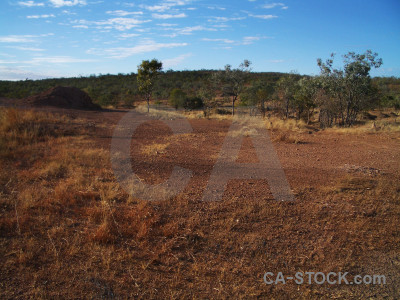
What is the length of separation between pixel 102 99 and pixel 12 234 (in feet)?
102

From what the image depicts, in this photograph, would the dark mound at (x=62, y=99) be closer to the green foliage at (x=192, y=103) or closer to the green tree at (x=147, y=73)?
the green tree at (x=147, y=73)

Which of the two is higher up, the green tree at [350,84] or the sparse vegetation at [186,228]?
the green tree at [350,84]

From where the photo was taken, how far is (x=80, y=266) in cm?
308

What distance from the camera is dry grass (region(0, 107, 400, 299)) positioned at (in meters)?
2.85

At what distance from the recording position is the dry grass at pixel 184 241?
2.85 meters

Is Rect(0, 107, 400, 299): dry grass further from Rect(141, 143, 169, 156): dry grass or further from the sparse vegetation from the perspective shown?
Rect(141, 143, 169, 156): dry grass

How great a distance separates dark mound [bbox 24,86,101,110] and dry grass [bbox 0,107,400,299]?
18283mm

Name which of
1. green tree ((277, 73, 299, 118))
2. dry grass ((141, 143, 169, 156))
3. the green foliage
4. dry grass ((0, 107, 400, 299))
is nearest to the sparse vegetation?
dry grass ((0, 107, 400, 299))

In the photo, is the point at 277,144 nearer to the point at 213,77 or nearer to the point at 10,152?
the point at 10,152

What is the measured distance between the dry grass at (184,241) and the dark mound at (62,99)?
720 inches

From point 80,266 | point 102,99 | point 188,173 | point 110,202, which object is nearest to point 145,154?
point 188,173

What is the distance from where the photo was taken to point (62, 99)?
22562mm

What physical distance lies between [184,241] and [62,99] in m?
22.9

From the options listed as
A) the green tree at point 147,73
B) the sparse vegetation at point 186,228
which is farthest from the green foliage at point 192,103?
the sparse vegetation at point 186,228
